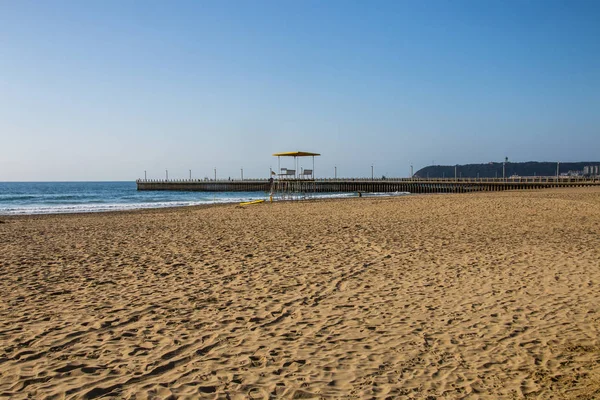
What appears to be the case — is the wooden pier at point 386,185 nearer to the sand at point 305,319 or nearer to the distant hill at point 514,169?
the sand at point 305,319

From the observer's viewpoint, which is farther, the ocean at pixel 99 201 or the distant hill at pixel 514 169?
the distant hill at pixel 514 169

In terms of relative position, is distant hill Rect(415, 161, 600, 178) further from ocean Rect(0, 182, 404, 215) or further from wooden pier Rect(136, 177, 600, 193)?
ocean Rect(0, 182, 404, 215)

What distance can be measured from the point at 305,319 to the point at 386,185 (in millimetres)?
50416

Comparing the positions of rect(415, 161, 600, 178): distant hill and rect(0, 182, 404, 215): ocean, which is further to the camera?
rect(415, 161, 600, 178): distant hill

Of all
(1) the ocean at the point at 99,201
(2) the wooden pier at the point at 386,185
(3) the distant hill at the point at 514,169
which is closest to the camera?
(1) the ocean at the point at 99,201

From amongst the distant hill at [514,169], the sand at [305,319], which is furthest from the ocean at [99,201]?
the distant hill at [514,169]

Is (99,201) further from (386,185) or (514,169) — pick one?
(514,169)

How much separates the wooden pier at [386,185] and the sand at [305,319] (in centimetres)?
2467

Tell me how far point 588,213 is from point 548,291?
9.78 meters

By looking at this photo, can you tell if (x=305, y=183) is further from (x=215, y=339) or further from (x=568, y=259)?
(x=215, y=339)

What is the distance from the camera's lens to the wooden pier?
42.9m

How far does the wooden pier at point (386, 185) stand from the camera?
141 ft

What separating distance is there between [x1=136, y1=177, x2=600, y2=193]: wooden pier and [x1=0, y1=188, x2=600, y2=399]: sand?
24.7m

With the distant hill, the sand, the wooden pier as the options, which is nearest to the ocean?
the wooden pier
